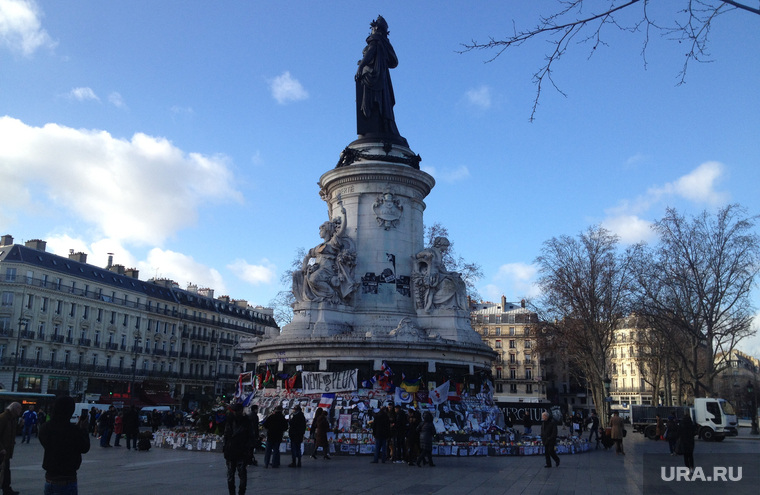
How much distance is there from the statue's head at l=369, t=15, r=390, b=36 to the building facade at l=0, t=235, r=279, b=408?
34.4 metres

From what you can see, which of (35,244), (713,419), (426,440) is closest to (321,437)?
(426,440)

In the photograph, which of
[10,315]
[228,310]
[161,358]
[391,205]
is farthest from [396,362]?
[228,310]

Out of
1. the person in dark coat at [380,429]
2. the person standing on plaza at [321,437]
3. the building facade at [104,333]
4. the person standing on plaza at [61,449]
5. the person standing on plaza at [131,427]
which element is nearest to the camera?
the person standing on plaza at [61,449]

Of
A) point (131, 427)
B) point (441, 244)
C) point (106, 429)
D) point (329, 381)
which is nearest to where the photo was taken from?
point (131, 427)

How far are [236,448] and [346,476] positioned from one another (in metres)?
3.97

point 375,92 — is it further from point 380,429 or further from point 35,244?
point 35,244

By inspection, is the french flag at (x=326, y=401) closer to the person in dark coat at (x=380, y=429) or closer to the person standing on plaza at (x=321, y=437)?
the person standing on plaza at (x=321, y=437)

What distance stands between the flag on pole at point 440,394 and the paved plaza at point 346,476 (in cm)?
334

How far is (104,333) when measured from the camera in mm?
62531

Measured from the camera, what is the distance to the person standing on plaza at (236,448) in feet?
33.2

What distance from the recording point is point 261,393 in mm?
22984

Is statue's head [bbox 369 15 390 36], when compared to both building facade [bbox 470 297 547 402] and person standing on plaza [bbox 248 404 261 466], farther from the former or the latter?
building facade [bbox 470 297 547 402]

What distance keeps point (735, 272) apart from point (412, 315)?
954 inches

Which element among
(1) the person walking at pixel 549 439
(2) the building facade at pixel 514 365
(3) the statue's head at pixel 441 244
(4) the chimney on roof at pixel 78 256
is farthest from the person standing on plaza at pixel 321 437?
(2) the building facade at pixel 514 365
